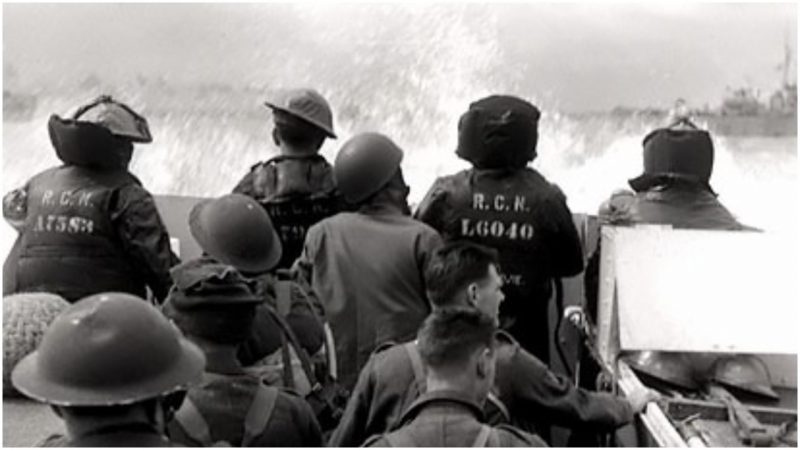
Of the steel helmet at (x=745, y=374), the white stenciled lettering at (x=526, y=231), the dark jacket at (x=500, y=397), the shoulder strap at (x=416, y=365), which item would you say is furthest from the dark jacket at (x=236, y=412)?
the white stenciled lettering at (x=526, y=231)

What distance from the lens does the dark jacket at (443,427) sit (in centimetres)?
187

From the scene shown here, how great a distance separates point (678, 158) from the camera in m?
3.61

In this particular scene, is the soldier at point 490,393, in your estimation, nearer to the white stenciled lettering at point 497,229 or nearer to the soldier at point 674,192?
the white stenciled lettering at point 497,229

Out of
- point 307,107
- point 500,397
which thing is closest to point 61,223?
point 307,107

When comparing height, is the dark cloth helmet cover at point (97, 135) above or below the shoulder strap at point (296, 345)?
above

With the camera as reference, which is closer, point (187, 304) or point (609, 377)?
point (187, 304)

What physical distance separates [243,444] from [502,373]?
51cm

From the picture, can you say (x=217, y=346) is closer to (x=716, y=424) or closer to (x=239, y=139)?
(x=716, y=424)

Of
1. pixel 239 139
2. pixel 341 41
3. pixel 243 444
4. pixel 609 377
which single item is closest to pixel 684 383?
pixel 609 377

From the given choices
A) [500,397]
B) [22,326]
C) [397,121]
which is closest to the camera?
[500,397]

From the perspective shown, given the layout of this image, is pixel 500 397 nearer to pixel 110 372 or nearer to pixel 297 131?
pixel 110 372

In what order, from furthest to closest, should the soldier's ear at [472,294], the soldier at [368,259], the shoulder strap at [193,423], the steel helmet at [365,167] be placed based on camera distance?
the steel helmet at [365,167], the soldier at [368,259], the soldier's ear at [472,294], the shoulder strap at [193,423]

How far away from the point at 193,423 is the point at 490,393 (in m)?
0.56

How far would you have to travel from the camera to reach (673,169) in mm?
3600
